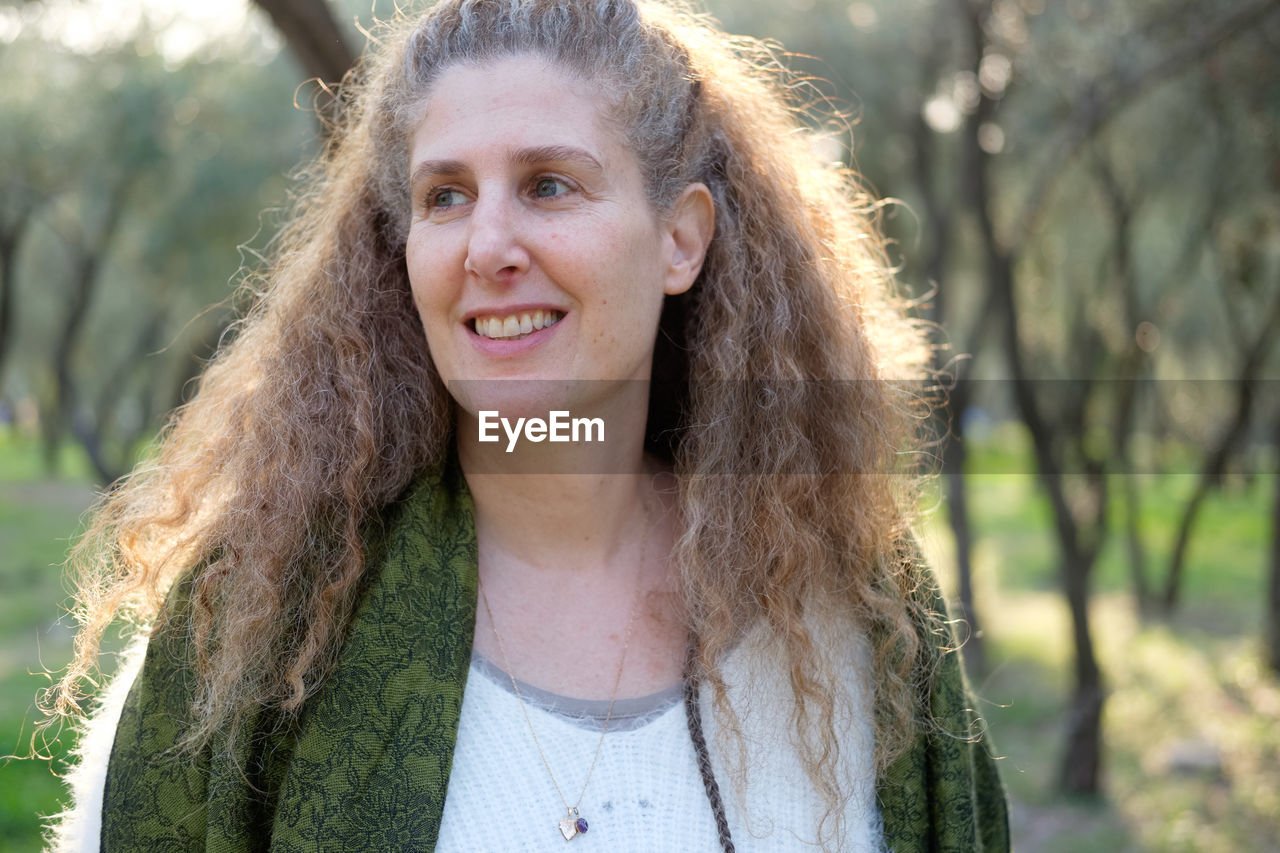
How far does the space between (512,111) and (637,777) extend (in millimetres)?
1057

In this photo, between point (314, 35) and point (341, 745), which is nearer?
point (341, 745)

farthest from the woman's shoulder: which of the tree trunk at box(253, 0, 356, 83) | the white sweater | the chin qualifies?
the tree trunk at box(253, 0, 356, 83)

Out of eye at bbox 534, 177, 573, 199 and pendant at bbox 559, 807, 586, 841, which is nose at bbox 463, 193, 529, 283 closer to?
eye at bbox 534, 177, 573, 199

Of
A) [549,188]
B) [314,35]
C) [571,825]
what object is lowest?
[571,825]

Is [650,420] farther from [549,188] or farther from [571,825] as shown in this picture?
[571,825]

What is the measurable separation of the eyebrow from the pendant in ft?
3.26

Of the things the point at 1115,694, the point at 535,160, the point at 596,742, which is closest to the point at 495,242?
the point at 535,160

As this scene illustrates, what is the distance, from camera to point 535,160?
1.67 m

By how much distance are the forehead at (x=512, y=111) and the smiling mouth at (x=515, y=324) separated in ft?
0.85

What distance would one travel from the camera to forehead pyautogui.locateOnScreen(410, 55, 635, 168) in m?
1.67

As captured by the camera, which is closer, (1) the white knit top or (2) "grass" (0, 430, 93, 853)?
(1) the white knit top

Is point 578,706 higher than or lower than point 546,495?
lower

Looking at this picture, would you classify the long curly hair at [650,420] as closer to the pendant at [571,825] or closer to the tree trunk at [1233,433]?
the pendant at [571,825]

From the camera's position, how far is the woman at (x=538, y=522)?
1.56 m
